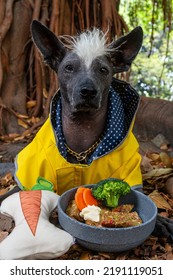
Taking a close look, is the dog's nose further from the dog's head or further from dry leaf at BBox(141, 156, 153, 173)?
dry leaf at BBox(141, 156, 153, 173)

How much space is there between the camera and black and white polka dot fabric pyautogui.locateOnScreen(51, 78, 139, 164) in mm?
2143

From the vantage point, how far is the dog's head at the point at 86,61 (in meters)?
1.96

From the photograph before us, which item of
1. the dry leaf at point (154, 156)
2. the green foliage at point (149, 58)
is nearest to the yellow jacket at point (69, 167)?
the dry leaf at point (154, 156)

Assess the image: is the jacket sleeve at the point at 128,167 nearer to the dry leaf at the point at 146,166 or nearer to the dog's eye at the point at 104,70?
the dog's eye at the point at 104,70

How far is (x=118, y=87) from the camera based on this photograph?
238cm

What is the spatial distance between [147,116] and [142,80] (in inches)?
143

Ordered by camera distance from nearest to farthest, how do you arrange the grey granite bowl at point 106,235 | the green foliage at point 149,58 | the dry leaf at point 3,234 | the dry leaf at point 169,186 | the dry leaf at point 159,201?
1. the grey granite bowl at point 106,235
2. the dry leaf at point 3,234
3. the dry leaf at point 159,201
4. the dry leaf at point 169,186
5. the green foliage at point 149,58

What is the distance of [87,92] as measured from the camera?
6.27ft

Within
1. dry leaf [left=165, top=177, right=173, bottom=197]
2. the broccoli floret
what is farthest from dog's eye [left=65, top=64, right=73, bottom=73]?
dry leaf [left=165, top=177, right=173, bottom=197]

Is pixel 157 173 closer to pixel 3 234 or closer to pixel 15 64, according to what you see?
pixel 3 234

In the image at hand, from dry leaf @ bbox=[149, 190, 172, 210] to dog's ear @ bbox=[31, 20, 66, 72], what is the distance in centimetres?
82

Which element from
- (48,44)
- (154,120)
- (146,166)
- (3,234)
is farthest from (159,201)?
(154,120)
